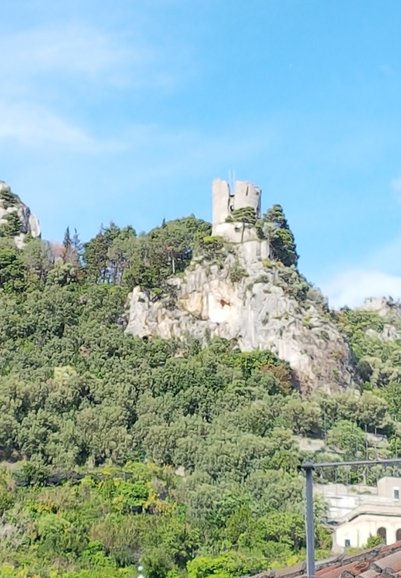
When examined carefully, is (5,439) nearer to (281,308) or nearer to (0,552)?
(0,552)

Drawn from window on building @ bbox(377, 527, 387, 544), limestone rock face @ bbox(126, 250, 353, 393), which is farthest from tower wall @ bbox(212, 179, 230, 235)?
window on building @ bbox(377, 527, 387, 544)

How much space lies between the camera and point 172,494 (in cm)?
2448

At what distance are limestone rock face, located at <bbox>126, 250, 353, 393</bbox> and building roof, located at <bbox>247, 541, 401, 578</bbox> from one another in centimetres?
2812

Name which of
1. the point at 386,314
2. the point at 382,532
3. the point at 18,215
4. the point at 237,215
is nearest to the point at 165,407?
the point at 382,532

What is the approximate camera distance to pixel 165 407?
29828 mm

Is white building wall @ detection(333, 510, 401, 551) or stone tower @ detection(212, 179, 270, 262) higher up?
stone tower @ detection(212, 179, 270, 262)

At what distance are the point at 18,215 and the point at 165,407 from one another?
645 inches

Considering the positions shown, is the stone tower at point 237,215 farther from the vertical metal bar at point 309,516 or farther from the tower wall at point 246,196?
the vertical metal bar at point 309,516

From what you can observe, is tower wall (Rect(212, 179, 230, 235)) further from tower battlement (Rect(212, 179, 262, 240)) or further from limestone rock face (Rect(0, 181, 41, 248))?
limestone rock face (Rect(0, 181, 41, 248))

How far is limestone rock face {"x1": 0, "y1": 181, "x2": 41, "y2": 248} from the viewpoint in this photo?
41.6 m

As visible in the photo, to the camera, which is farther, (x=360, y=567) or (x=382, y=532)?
(x=382, y=532)

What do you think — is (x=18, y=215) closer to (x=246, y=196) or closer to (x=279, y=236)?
(x=246, y=196)

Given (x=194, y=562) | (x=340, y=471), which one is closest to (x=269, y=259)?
(x=340, y=471)

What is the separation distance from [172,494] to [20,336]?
11995mm
